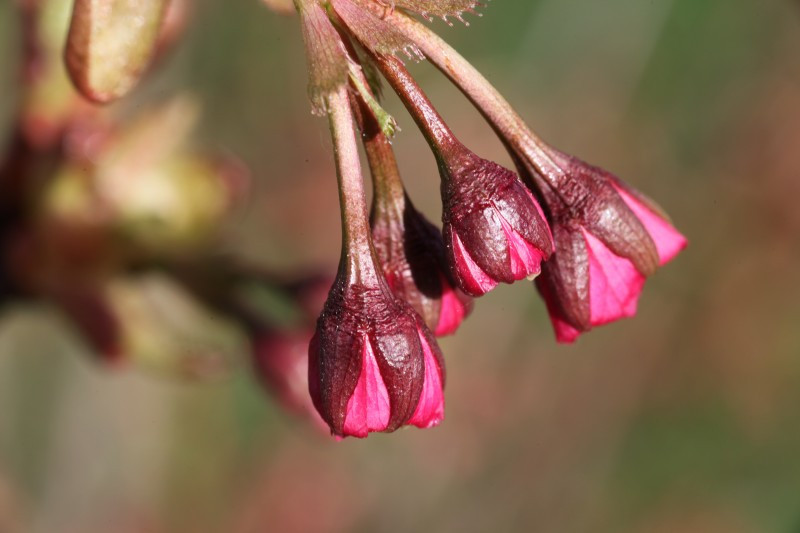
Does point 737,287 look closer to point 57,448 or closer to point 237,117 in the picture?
point 237,117

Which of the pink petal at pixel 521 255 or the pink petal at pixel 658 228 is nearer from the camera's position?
the pink petal at pixel 521 255

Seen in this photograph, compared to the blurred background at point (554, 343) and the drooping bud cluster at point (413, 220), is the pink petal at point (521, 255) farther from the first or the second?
the blurred background at point (554, 343)

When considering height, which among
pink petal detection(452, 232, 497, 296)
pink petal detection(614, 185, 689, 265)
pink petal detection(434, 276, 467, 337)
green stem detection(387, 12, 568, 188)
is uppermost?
green stem detection(387, 12, 568, 188)

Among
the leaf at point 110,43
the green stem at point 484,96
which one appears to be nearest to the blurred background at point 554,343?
the leaf at point 110,43

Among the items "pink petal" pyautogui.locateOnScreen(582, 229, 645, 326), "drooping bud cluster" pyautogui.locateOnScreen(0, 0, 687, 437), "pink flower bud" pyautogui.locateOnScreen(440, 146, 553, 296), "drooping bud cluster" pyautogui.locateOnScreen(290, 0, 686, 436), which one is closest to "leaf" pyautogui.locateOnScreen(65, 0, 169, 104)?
"drooping bud cluster" pyautogui.locateOnScreen(0, 0, 687, 437)

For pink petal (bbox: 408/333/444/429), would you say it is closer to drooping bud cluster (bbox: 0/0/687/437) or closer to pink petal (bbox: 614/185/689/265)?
drooping bud cluster (bbox: 0/0/687/437)

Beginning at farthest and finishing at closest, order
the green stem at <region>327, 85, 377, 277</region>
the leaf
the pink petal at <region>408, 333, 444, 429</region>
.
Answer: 1. the leaf
2. the pink petal at <region>408, 333, 444, 429</region>
3. the green stem at <region>327, 85, 377, 277</region>
